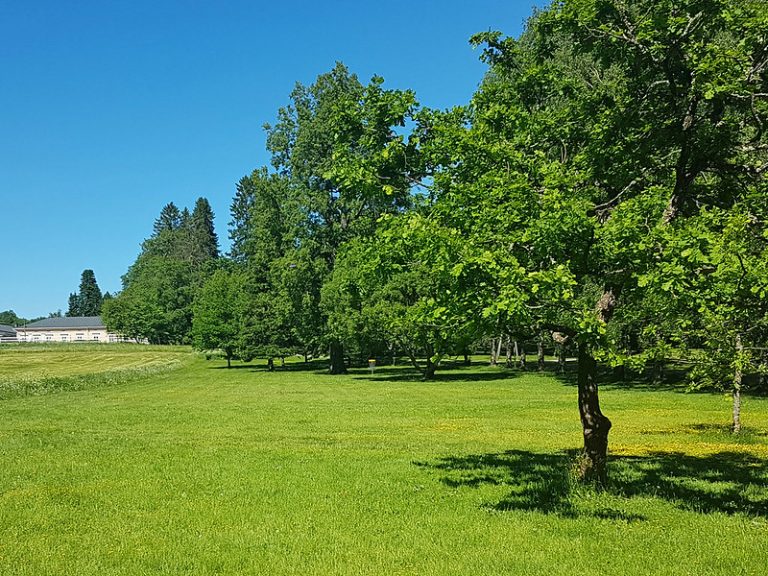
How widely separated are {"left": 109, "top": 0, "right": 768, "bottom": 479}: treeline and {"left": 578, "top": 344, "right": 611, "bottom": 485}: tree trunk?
31 millimetres

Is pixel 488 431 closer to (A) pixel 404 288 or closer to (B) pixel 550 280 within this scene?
(B) pixel 550 280

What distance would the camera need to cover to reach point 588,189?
36.8 ft

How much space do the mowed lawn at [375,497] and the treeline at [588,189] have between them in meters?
2.01

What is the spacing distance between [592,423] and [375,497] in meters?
3.75

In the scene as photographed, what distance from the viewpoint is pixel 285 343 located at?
59.9m

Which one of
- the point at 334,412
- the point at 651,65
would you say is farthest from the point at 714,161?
the point at 334,412

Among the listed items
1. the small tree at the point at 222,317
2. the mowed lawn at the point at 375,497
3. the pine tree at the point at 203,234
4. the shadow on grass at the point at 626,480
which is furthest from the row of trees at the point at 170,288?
the shadow on grass at the point at 626,480

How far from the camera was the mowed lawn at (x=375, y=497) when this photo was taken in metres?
7.87

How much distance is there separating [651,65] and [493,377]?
37.2 meters

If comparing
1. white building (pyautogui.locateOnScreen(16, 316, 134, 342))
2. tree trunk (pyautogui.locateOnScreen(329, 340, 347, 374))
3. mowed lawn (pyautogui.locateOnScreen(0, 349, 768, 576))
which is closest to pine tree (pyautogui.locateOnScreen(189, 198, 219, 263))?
white building (pyautogui.locateOnScreen(16, 316, 134, 342))

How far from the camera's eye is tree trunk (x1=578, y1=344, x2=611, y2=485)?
1044 cm

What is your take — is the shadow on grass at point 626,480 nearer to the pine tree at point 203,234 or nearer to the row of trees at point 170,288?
the row of trees at point 170,288

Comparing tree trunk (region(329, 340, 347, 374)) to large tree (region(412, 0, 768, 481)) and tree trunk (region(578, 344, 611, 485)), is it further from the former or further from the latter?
tree trunk (region(578, 344, 611, 485))

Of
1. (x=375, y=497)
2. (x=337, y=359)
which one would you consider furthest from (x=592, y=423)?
(x=337, y=359)
